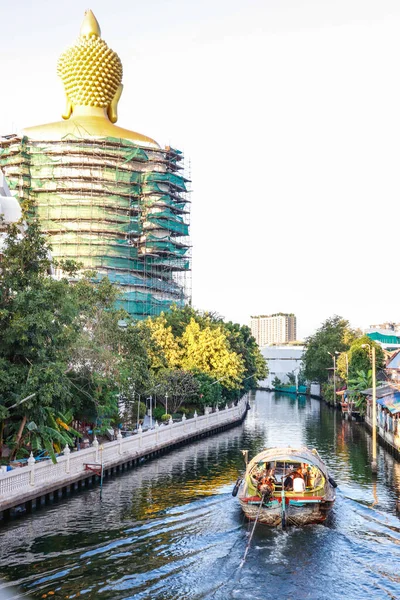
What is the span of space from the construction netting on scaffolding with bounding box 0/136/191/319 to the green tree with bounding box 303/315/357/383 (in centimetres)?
3215

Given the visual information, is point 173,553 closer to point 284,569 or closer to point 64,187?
point 284,569

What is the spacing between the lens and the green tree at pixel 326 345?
102 metres

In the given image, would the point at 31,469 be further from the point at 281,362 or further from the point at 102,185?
the point at 281,362

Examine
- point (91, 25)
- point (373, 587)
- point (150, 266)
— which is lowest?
point (373, 587)

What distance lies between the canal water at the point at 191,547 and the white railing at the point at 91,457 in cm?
107

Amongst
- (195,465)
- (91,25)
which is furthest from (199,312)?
(91,25)

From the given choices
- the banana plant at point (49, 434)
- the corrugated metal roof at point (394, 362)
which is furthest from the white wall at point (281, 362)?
the banana plant at point (49, 434)

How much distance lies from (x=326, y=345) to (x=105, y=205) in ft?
145

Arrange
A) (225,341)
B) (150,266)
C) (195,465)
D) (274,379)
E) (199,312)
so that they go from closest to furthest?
(195,465), (225,341), (199,312), (150,266), (274,379)

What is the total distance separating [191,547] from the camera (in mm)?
22141

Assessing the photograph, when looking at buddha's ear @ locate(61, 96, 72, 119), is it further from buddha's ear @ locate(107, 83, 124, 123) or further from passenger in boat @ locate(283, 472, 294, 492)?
passenger in boat @ locate(283, 472, 294, 492)

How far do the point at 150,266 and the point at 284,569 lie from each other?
57.8 m

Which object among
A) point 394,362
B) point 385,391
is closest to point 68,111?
point 394,362

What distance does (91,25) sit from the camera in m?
80.3
